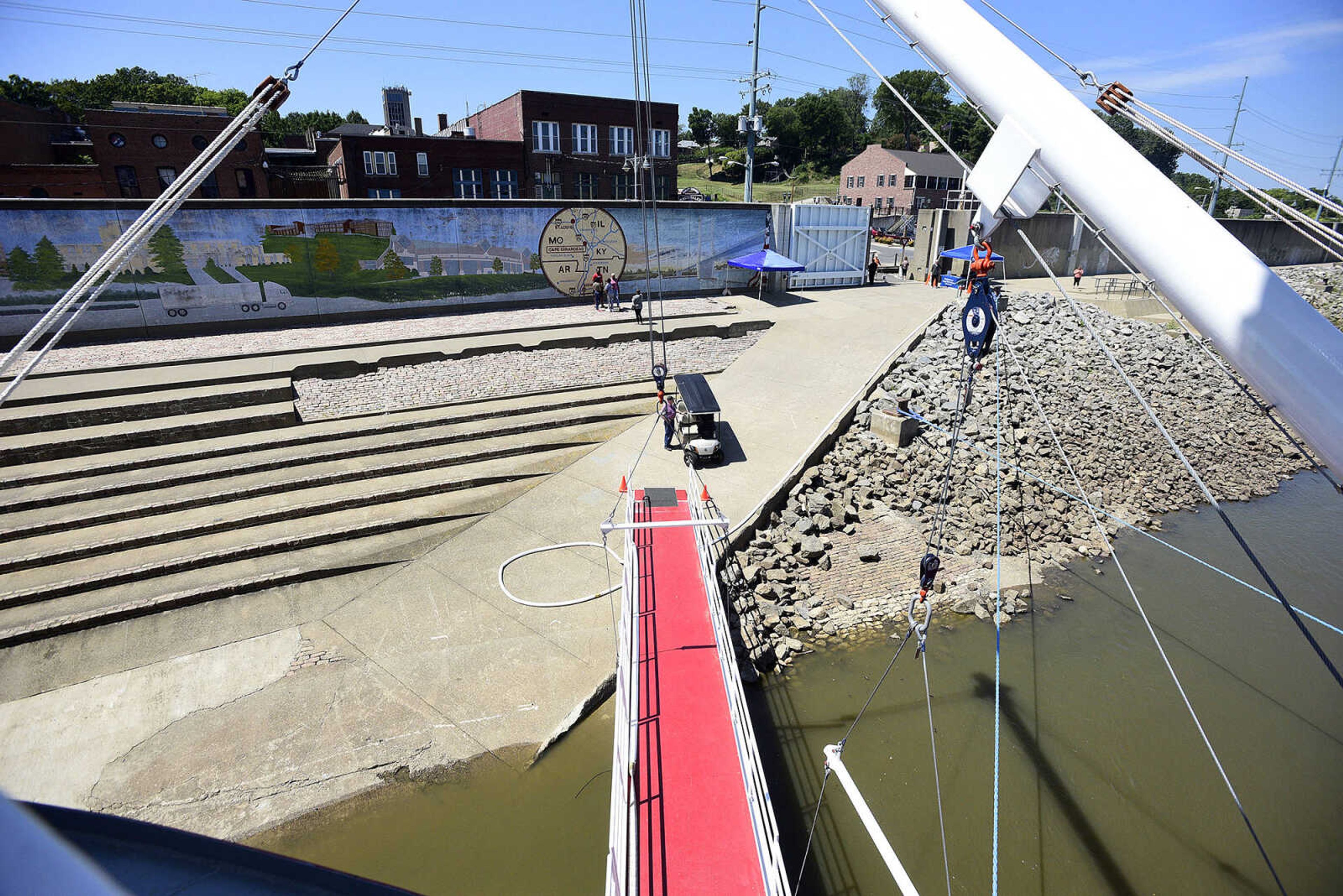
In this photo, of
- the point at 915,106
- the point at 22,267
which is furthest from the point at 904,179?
the point at 22,267

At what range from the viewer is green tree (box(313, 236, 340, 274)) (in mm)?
21328

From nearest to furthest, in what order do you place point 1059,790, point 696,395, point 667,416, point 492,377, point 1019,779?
point 1059,790, point 1019,779, point 696,395, point 667,416, point 492,377

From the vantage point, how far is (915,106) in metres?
88.2

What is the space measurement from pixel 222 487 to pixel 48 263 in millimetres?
12288

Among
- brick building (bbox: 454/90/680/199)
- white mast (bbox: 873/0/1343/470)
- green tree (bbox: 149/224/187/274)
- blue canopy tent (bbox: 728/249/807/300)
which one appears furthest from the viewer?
brick building (bbox: 454/90/680/199)

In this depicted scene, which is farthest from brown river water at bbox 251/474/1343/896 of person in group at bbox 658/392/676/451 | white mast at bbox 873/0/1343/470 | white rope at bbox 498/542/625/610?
white mast at bbox 873/0/1343/470

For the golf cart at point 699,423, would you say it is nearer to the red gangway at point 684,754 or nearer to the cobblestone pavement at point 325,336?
the red gangway at point 684,754

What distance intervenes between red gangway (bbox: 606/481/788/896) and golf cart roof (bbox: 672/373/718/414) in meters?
5.05

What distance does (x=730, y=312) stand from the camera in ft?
80.5

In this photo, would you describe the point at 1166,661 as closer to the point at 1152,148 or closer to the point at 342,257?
the point at 342,257

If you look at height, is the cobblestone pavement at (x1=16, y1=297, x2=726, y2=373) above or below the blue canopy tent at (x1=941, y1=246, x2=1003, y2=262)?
below

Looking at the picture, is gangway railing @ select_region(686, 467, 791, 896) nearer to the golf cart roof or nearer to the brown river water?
the brown river water

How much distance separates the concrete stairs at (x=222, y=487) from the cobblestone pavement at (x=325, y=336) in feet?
8.85

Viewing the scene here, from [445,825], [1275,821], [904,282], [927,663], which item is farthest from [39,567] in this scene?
[904,282]
